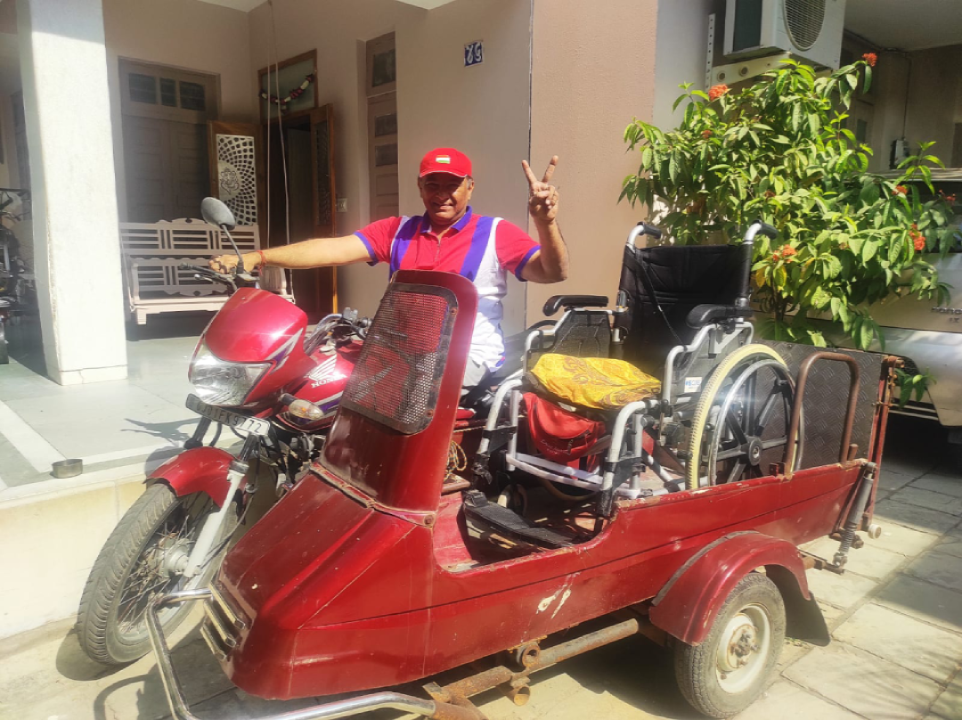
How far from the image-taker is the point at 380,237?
127 inches

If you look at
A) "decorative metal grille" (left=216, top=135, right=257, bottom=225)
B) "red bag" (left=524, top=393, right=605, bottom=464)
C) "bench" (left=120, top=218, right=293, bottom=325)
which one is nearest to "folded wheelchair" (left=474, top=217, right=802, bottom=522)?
"red bag" (left=524, top=393, right=605, bottom=464)

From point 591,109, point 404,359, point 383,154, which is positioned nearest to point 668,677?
point 404,359

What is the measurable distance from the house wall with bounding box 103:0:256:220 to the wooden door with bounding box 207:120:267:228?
0.54 m

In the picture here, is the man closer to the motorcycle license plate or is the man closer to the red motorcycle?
the red motorcycle

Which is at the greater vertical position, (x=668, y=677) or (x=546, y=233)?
(x=546, y=233)

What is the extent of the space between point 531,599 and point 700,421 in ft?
3.27

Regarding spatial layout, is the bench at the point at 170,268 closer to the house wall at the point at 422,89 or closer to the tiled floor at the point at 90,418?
the tiled floor at the point at 90,418

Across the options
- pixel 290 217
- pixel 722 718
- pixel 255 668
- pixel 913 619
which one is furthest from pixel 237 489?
pixel 290 217

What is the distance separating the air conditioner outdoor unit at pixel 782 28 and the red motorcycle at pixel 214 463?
4.14 metres

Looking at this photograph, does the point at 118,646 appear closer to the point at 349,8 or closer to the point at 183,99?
the point at 349,8

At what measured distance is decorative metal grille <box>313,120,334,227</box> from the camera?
7.97m

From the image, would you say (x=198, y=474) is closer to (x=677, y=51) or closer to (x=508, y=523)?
(x=508, y=523)

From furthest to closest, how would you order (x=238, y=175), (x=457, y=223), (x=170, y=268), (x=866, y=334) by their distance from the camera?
(x=238, y=175)
(x=170, y=268)
(x=866, y=334)
(x=457, y=223)

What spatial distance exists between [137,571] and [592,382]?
177cm
